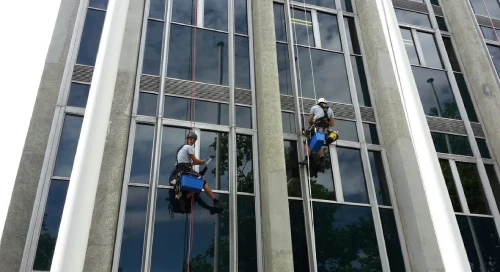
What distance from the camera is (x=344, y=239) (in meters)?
10.2

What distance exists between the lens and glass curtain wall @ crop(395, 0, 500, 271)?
11383 millimetres

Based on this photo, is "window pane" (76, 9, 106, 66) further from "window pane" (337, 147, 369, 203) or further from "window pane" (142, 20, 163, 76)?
"window pane" (337, 147, 369, 203)

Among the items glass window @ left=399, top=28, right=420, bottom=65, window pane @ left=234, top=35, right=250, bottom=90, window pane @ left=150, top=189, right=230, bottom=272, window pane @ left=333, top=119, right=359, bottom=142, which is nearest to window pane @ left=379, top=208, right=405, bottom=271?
window pane @ left=333, top=119, right=359, bottom=142

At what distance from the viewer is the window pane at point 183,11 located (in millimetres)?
11586

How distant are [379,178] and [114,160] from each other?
6915 millimetres

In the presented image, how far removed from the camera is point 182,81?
10742 mm

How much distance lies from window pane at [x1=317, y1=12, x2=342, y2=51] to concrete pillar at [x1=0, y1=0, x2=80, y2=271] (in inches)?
281

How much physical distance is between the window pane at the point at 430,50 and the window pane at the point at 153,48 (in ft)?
28.7

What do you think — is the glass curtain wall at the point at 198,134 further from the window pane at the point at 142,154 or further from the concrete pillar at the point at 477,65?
the concrete pillar at the point at 477,65

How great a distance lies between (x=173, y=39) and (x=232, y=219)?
5107 millimetres

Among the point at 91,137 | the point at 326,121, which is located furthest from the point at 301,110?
the point at 91,137

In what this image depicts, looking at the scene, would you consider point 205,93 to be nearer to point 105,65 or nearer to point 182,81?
point 182,81

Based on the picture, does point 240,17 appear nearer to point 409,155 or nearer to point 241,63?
point 241,63

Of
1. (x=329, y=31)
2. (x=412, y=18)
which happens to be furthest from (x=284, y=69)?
(x=412, y=18)
